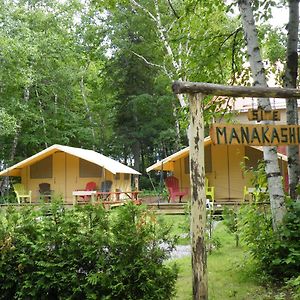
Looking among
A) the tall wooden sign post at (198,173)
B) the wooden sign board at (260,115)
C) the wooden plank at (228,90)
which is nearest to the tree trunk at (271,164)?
the wooden sign board at (260,115)

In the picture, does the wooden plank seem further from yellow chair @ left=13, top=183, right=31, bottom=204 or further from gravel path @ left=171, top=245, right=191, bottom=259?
yellow chair @ left=13, top=183, right=31, bottom=204

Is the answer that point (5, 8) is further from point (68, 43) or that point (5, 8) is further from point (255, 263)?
point (255, 263)

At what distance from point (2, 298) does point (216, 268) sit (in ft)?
10.1

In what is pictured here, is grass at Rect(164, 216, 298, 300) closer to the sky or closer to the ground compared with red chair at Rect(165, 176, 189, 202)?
closer to the ground

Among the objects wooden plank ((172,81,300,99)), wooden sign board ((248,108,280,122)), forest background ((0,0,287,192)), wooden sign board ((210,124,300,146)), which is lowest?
wooden sign board ((210,124,300,146))

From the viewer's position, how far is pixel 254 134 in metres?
4.22

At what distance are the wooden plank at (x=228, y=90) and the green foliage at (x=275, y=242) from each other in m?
1.49

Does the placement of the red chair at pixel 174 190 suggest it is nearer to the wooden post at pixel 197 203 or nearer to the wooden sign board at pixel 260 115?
the wooden sign board at pixel 260 115

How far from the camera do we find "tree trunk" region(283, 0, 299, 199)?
577 cm

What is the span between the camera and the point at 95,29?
26.0m

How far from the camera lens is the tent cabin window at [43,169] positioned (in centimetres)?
2109

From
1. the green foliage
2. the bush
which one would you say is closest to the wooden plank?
the bush

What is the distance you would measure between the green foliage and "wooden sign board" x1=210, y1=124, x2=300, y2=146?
1.15 metres

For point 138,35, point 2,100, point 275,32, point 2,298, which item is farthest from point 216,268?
point 138,35
